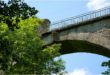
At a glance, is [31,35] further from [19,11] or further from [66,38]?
[19,11]

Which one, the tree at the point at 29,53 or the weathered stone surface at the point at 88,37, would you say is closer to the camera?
the weathered stone surface at the point at 88,37

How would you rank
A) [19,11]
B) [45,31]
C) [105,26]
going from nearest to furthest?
[19,11] → [105,26] → [45,31]

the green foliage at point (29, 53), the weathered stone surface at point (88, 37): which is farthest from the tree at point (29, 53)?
the weathered stone surface at point (88, 37)

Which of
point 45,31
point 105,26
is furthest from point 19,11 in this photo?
point 45,31

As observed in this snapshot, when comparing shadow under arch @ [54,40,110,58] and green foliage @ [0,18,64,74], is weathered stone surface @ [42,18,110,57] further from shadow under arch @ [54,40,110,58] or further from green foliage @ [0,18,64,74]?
green foliage @ [0,18,64,74]

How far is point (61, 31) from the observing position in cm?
2594

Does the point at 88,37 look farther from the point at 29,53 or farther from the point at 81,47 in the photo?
the point at 29,53

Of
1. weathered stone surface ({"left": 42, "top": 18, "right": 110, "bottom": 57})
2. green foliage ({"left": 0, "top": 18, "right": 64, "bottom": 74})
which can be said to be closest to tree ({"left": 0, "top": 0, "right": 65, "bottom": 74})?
green foliage ({"left": 0, "top": 18, "right": 64, "bottom": 74})

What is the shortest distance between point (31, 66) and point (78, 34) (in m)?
3.21

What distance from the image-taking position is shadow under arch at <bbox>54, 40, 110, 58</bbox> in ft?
79.2

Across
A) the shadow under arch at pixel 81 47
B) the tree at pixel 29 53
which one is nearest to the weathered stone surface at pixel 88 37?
the shadow under arch at pixel 81 47

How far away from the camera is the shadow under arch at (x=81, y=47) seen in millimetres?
24131

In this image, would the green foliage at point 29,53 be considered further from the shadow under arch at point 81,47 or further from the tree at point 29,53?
the shadow under arch at point 81,47

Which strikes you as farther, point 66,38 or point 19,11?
point 66,38
